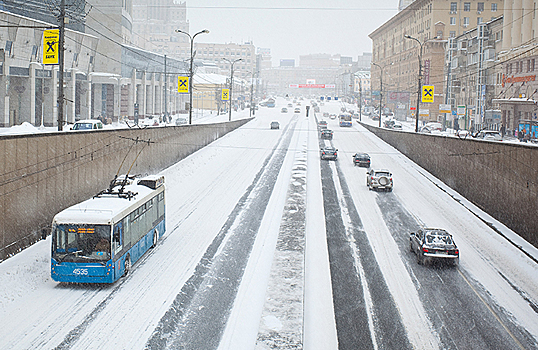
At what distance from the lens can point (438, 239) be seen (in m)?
20.8

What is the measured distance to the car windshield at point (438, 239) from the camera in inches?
815

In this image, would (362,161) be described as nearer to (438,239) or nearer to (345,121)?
(438,239)

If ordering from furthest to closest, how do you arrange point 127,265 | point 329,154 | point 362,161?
point 329,154
point 362,161
point 127,265

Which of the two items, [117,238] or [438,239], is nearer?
[117,238]

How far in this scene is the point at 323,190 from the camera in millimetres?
35906

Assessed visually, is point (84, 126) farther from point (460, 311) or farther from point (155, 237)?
point (460, 311)

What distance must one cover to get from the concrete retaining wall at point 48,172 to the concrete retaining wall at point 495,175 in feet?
63.2

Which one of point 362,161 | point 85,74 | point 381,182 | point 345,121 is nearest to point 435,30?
point 345,121

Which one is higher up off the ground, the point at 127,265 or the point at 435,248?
the point at 435,248

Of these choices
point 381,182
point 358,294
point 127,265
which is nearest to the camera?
point 358,294

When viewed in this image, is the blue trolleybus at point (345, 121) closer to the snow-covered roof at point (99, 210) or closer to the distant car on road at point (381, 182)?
the distant car on road at point (381, 182)

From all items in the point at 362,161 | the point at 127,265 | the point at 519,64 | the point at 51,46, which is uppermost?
the point at 519,64

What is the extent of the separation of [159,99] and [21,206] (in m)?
87.6

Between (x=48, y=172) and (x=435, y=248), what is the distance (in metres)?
14.9
